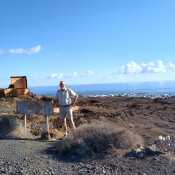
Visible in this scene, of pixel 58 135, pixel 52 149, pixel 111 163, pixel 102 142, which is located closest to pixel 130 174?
pixel 111 163

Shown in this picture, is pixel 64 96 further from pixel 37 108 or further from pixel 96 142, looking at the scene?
pixel 96 142

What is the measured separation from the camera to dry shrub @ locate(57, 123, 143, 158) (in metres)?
14.3

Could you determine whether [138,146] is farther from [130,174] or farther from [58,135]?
[58,135]

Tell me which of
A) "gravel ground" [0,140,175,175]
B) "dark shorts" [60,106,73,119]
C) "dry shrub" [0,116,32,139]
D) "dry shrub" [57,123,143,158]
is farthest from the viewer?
"dark shorts" [60,106,73,119]

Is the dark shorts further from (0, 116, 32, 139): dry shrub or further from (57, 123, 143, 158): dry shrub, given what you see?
(57, 123, 143, 158): dry shrub

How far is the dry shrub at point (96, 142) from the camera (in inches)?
562

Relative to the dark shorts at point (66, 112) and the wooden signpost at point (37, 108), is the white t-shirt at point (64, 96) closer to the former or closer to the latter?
the dark shorts at point (66, 112)

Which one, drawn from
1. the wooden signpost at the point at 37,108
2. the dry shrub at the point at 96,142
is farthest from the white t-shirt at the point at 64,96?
the dry shrub at the point at 96,142

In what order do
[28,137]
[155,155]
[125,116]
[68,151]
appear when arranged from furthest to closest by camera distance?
[125,116], [28,137], [68,151], [155,155]

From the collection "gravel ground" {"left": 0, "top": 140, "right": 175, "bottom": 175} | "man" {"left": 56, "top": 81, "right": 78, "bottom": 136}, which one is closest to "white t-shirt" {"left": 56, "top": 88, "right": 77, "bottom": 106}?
"man" {"left": 56, "top": 81, "right": 78, "bottom": 136}

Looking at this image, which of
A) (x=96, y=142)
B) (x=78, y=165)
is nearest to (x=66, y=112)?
(x=96, y=142)

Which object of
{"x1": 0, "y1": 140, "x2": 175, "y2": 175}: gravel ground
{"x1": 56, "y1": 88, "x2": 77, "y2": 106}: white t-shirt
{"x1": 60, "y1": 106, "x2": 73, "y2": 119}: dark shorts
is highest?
{"x1": 56, "y1": 88, "x2": 77, "y2": 106}: white t-shirt

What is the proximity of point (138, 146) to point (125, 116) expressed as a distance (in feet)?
40.9

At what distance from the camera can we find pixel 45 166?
13.4 metres
